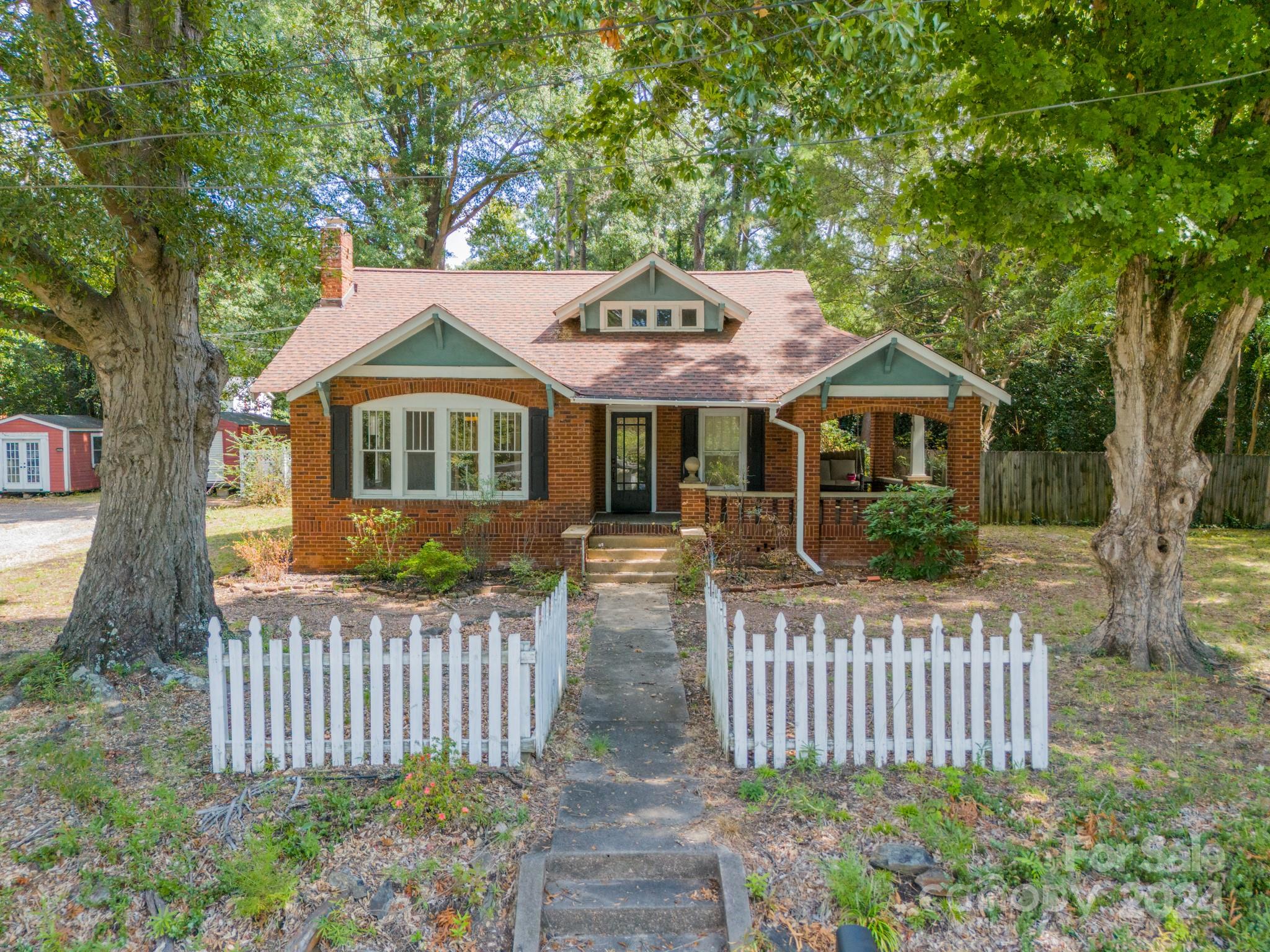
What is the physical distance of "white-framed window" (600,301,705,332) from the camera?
16.9m

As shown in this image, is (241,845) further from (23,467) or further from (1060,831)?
(23,467)

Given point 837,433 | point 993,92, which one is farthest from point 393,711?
point 837,433

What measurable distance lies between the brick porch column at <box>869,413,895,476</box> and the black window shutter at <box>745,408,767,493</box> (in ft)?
11.5

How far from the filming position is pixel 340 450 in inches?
550

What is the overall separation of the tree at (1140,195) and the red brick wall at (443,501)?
7.27 meters

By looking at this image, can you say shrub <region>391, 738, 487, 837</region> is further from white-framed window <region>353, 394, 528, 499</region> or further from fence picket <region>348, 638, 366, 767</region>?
white-framed window <region>353, 394, 528, 499</region>

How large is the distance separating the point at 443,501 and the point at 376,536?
1.24 m

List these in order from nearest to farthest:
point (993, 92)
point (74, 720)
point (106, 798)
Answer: point (106, 798), point (74, 720), point (993, 92)

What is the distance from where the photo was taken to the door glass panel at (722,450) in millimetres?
16516

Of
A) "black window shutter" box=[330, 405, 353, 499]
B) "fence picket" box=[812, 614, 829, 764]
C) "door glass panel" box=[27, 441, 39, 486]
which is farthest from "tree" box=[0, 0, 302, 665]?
"door glass panel" box=[27, 441, 39, 486]

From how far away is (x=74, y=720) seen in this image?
6441 mm

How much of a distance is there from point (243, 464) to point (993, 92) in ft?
74.3

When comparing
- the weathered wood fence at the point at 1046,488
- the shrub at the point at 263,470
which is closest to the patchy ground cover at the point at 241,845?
the weathered wood fence at the point at 1046,488

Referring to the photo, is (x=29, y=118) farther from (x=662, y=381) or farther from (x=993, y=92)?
(x=662, y=381)
